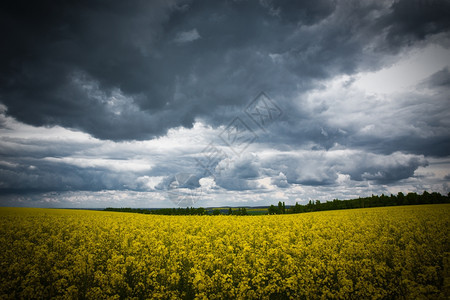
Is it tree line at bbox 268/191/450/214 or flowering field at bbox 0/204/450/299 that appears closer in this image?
flowering field at bbox 0/204/450/299

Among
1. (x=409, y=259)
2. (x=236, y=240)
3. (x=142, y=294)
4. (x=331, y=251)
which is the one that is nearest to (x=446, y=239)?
(x=409, y=259)

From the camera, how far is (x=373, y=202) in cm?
6681

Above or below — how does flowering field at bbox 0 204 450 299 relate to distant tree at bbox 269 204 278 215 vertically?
above

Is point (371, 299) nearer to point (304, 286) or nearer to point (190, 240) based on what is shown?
point (304, 286)

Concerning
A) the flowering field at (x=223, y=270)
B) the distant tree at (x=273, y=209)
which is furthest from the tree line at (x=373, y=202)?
the flowering field at (x=223, y=270)

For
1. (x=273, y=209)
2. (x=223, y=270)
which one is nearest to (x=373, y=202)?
→ (x=273, y=209)

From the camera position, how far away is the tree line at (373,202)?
203ft

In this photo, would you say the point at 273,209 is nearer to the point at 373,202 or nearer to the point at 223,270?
the point at 373,202

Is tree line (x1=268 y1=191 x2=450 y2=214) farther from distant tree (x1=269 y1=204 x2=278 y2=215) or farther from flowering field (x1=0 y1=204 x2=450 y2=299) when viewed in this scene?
flowering field (x1=0 y1=204 x2=450 y2=299)

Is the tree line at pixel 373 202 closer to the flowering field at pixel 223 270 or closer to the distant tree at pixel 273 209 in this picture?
the distant tree at pixel 273 209

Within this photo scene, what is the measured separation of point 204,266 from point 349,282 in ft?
17.2

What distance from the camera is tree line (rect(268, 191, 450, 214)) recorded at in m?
61.9

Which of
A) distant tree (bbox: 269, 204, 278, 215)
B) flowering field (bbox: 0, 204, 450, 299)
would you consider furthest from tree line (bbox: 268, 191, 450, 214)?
flowering field (bbox: 0, 204, 450, 299)

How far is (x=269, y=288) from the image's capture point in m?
7.20
